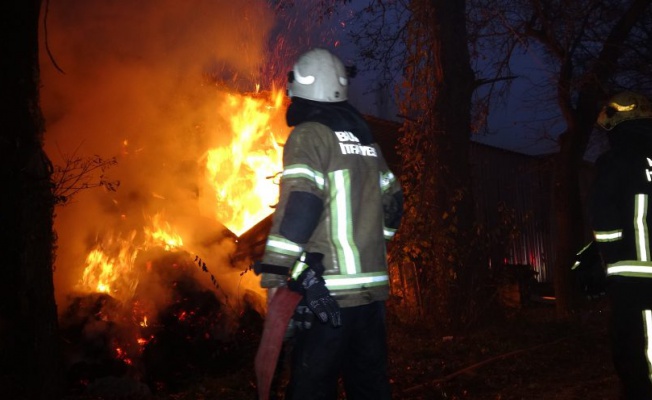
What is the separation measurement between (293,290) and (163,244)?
5.88m

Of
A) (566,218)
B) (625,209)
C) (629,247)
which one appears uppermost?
(566,218)

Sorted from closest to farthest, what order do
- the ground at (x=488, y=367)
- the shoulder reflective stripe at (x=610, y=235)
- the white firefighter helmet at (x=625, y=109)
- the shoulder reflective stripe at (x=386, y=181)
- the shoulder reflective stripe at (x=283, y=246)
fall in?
the shoulder reflective stripe at (x=283, y=246) < the shoulder reflective stripe at (x=386, y=181) < the shoulder reflective stripe at (x=610, y=235) < the white firefighter helmet at (x=625, y=109) < the ground at (x=488, y=367)

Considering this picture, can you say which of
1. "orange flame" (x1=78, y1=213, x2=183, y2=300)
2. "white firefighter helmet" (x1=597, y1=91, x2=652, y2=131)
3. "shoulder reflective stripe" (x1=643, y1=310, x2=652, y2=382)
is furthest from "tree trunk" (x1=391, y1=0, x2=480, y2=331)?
"shoulder reflective stripe" (x1=643, y1=310, x2=652, y2=382)

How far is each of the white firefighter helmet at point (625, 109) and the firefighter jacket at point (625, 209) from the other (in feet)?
0.66

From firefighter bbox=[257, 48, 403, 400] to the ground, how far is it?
260 cm

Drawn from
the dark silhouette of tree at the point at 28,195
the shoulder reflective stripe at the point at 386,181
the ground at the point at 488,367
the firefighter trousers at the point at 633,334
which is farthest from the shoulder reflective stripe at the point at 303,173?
the ground at the point at 488,367

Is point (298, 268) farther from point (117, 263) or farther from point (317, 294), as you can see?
point (117, 263)

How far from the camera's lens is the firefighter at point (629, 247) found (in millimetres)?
3344

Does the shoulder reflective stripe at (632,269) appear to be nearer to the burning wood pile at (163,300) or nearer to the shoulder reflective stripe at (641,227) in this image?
the shoulder reflective stripe at (641,227)

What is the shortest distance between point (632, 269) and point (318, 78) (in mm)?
2183

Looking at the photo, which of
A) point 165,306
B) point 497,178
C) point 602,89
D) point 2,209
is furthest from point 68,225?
point 497,178

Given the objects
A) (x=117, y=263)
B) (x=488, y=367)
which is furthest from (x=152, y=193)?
(x=488, y=367)

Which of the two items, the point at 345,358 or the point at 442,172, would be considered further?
the point at 442,172

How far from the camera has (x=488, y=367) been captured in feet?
20.7
